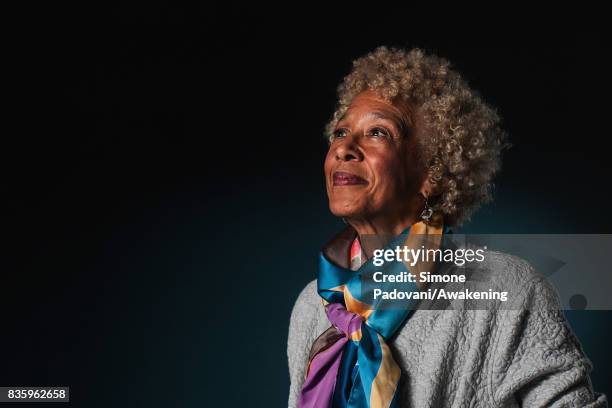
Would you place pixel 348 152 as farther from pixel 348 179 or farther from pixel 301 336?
pixel 301 336

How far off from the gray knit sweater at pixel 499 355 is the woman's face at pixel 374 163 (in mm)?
256

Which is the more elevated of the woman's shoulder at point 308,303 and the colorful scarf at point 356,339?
the woman's shoulder at point 308,303

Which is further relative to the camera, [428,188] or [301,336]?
[301,336]

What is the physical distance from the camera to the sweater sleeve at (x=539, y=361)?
1695mm

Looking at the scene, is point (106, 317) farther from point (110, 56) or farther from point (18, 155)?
point (110, 56)

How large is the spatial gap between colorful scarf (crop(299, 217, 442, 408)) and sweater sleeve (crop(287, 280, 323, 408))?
10 centimetres

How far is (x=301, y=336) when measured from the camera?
84.0 inches

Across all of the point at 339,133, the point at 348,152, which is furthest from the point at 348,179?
the point at 339,133

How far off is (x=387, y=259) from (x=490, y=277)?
23cm

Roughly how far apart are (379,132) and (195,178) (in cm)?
132

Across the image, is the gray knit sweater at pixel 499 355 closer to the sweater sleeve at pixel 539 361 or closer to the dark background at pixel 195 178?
the sweater sleeve at pixel 539 361

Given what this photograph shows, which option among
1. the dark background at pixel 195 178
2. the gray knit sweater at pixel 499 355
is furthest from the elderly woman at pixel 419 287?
the dark background at pixel 195 178

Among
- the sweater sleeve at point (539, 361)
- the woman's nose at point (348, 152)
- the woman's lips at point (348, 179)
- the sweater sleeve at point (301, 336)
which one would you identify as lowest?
the sweater sleeve at point (539, 361)

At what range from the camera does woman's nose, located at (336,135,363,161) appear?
191 centimetres
